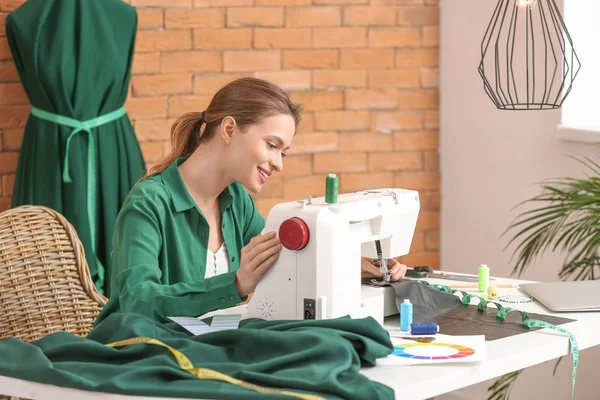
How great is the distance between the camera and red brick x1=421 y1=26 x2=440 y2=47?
4.39 metres

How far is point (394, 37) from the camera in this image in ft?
14.2

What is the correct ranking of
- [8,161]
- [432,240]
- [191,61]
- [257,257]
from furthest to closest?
[432,240], [191,61], [8,161], [257,257]

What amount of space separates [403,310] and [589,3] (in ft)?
7.09

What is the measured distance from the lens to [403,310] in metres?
2.25

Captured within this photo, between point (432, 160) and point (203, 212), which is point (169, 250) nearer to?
point (203, 212)

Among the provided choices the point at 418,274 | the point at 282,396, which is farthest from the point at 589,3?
the point at 282,396

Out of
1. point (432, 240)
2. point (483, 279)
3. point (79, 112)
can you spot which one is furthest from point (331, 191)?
point (432, 240)

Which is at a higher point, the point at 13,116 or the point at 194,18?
the point at 194,18

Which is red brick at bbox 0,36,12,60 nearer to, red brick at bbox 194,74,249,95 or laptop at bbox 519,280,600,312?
red brick at bbox 194,74,249,95

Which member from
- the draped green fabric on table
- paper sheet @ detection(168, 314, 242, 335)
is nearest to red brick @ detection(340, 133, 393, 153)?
the draped green fabric on table

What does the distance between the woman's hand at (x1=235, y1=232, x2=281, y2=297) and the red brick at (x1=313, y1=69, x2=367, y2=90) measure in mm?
2080

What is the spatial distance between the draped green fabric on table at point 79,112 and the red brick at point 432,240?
1.56 metres

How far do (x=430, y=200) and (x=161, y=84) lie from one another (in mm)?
1371

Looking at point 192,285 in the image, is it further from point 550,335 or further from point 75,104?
point 75,104
